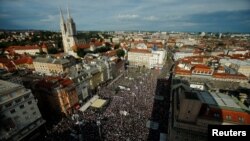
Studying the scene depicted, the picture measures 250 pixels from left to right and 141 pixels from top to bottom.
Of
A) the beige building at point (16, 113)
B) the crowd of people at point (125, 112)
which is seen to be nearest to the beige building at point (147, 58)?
the crowd of people at point (125, 112)

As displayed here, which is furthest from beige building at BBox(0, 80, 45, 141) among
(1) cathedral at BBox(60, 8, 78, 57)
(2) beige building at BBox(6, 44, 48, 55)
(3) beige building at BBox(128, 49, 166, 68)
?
(2) beige building at BBox(6, 44, 48, 55)

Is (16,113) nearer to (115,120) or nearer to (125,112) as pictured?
(115,120)

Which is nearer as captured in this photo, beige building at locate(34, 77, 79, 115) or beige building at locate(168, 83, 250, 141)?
beige building at locate(168, 83, 250, 141)

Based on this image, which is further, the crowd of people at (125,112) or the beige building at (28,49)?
the beige building at (28,49)

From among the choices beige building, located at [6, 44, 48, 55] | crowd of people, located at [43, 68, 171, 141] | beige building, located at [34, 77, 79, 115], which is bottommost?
crowd of people, located at [43, 68, 171, 141]

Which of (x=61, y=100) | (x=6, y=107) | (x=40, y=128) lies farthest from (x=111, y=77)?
(x=6, y=107)

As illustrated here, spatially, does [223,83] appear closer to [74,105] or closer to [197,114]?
[197,114]

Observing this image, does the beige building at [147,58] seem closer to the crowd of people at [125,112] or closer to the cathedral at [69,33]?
the crowd of people at [125,112]

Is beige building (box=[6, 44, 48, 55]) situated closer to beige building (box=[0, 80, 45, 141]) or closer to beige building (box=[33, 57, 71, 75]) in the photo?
beige building (box=[33, 57, 71, 75])

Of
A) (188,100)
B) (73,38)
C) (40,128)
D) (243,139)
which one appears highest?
(73,38)
